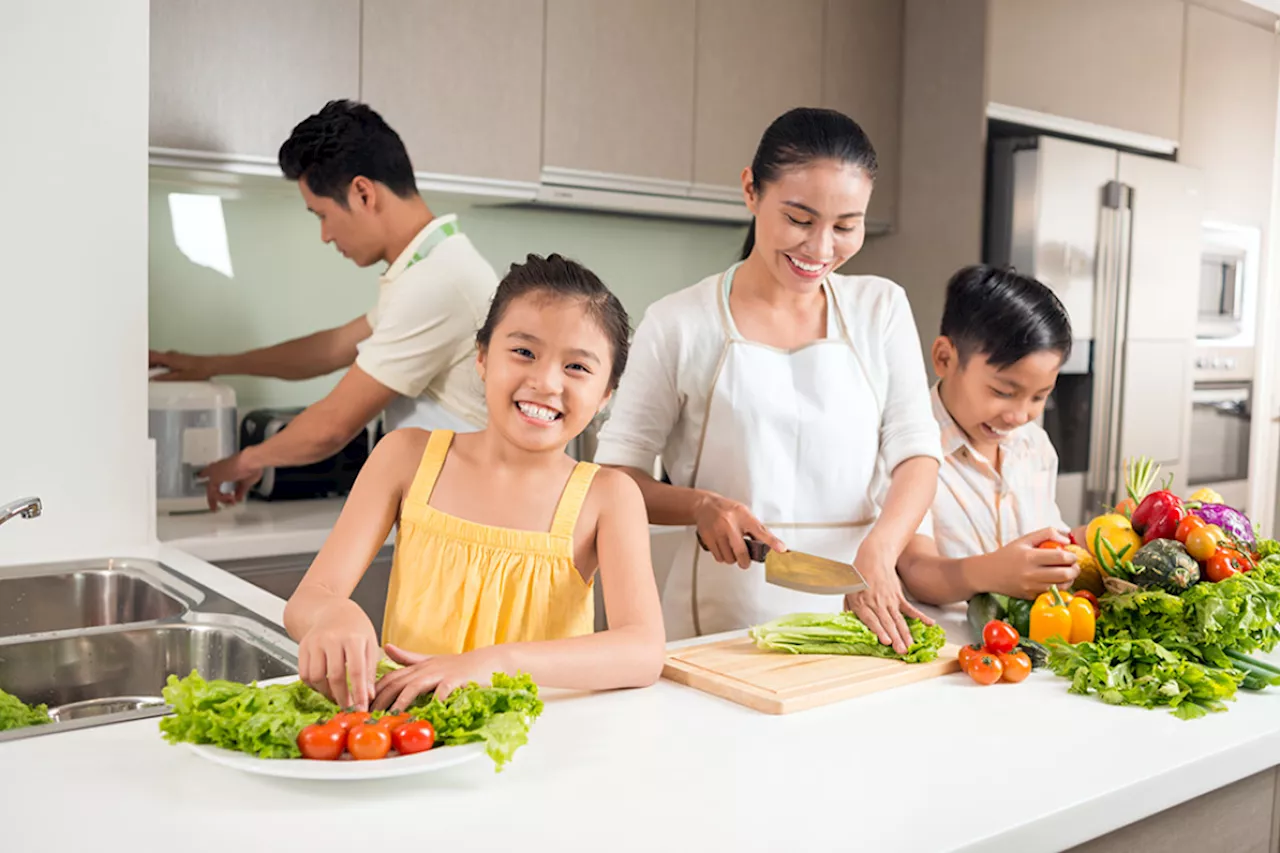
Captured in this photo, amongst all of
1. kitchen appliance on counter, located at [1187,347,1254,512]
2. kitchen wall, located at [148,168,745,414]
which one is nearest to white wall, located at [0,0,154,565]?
kitchen wall, located at [148,168,745,414]

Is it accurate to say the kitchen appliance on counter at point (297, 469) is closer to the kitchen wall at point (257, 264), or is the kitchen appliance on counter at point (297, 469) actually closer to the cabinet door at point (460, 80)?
the kitchen wall at point (257, 264)

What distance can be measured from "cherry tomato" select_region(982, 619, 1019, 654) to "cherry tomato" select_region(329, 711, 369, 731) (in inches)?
27.7

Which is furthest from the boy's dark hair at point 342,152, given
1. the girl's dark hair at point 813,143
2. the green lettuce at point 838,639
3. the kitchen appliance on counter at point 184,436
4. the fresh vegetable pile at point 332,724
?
the fresh vegetable pile at point 332,724

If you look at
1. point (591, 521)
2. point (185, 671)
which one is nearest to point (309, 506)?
point (185, 671)

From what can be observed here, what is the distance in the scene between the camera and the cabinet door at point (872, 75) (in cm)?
344

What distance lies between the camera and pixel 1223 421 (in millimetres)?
3869

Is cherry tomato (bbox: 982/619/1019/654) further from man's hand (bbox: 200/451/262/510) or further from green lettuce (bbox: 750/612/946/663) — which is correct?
man's hand (bbox: 200/451/262/510)

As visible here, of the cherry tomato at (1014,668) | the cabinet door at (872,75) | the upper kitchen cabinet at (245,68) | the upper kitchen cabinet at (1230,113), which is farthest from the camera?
the upper kitchen cabinet at (1230,113)

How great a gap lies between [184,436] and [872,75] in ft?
7.40

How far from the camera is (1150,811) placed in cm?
101

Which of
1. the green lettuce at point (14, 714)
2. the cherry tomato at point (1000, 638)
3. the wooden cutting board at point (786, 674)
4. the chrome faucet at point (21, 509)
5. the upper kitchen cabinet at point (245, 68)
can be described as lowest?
the green lettuce at point (14, 714)

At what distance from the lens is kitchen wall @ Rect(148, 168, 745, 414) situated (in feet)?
9.00

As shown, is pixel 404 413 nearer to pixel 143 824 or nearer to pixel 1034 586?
pixel 1034 586

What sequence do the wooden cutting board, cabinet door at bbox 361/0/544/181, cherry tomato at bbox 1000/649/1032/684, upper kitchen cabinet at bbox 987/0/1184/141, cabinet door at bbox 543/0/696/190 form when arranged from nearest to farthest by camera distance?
1. the wooden cutting board
2. cherry tomato at bbox 1000/649/1032/684
3. cabinet door at bbox 361/0/544/181
4. cabinet door at bbox 543/0/696/190
5. upper kitchen cabinet at bbox 987/0/1184/141
